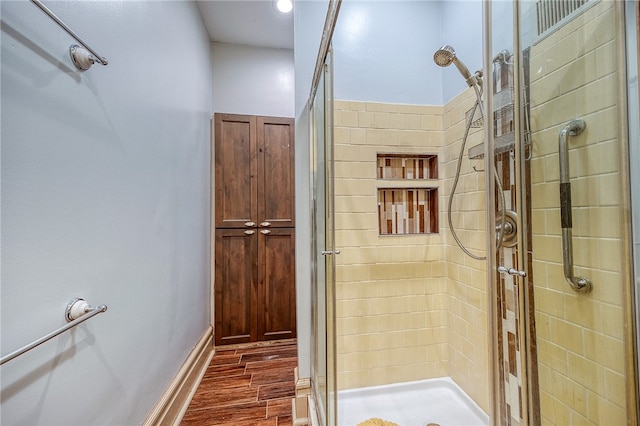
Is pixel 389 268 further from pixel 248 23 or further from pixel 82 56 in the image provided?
pixel 248 23

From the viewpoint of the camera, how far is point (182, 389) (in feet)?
5.12

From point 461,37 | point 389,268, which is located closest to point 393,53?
point 461,37

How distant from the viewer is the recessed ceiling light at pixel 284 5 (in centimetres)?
203

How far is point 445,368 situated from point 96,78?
2201 millimetres

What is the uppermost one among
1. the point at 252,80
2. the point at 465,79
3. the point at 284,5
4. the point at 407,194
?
the point at 284,5

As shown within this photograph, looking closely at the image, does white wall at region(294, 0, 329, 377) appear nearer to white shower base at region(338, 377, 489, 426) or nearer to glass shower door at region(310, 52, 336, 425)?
glass shower door at region(310, 52, 336, 425)

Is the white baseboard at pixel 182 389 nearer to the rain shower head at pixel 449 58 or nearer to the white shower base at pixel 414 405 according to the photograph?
the white shower base at pixel 414 405

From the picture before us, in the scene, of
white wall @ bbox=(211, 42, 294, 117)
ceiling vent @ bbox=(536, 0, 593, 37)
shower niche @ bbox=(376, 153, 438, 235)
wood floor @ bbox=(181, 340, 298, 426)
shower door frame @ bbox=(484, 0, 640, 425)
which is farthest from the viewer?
white wall @ bbox=(211, 42, 294, 117)

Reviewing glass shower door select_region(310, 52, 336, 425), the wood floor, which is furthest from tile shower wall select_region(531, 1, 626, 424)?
the wood floor

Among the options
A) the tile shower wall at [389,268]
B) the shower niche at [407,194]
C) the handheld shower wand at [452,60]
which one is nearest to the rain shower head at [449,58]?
the handheld shower wand at [452,60]

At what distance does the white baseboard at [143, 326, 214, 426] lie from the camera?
1.28 meters

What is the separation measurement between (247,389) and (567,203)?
197 cm

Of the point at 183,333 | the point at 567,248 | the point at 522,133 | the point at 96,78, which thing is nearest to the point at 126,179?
the point at 96,78

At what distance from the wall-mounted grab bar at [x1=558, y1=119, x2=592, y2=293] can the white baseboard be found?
1.70m
